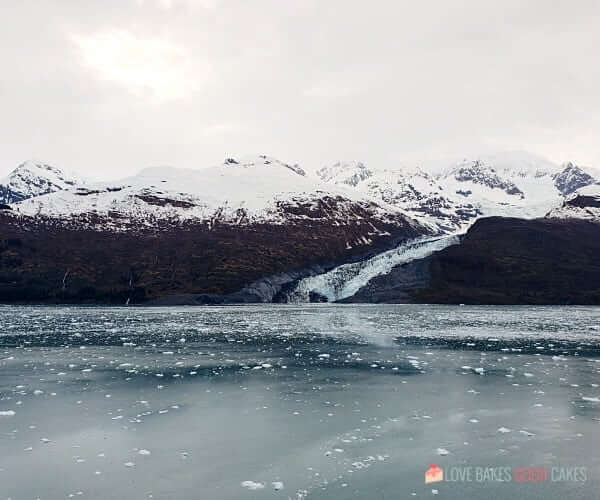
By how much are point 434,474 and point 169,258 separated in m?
134

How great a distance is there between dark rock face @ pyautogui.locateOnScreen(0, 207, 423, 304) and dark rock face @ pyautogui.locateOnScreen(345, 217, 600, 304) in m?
27.9

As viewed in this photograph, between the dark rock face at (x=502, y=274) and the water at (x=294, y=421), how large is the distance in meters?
82.8

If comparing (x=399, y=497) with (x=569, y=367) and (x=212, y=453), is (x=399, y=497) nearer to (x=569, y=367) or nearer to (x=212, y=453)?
(x=212, y=453)

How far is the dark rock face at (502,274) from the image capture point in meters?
114

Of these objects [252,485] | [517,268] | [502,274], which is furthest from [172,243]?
[252,485]

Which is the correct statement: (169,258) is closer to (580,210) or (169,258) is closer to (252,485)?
(252,485)

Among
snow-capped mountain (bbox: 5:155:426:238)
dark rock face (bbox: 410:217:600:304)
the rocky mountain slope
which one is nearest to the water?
dark rock face (bbox: 410:217:600:304)

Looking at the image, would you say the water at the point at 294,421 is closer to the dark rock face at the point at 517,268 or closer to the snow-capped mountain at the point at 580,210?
the dark rock face at the point at 517,268

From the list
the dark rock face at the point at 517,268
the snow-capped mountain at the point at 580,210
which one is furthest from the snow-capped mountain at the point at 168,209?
the snow-capped mountain at the point at 580,210

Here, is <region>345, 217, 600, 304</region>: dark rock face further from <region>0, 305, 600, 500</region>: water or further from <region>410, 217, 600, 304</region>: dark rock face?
<region>0, 305, 600, 500</region>: water

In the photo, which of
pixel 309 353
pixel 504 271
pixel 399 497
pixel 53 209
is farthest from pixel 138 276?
pixel 399 497

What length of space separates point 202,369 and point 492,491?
59.8 ft

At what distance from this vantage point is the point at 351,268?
137 metres

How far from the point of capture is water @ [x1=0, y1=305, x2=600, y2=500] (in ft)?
40.8
